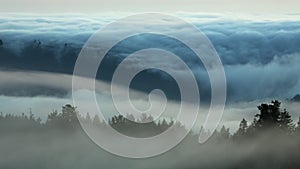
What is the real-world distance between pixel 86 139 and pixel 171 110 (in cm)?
1133

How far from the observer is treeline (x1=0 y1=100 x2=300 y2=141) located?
130 ft

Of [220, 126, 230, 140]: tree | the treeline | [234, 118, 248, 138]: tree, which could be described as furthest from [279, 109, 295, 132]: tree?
[220, 126, 230, 140]: tree

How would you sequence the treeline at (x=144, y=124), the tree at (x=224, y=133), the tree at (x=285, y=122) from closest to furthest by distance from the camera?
1. the tree at (x=285, y=122)
2. the treeline at (x=144, y=124)
3. the tree at (x=224, y=133)

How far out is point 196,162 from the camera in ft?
142

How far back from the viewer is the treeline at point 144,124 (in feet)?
130

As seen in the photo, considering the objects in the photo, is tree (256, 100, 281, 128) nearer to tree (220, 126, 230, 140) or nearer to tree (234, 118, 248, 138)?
tree (234, 118, 248, 138)

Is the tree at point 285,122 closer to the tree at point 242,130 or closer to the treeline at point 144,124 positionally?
the treeline at point 144,124

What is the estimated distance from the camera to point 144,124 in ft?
148

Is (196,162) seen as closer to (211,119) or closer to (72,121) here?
(211,119)

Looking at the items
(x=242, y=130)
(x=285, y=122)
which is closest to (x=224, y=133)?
(x=242, y=130)

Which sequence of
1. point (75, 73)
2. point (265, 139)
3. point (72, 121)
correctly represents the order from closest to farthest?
point (265, 139)
point (72, 121)
point (75, 73)

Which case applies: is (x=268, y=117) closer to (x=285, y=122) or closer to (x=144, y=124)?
(x=285, y=122)

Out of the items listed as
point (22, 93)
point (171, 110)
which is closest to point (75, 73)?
point (22, 93)

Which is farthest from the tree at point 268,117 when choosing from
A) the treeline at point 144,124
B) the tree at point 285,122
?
the tree at point 285,122
